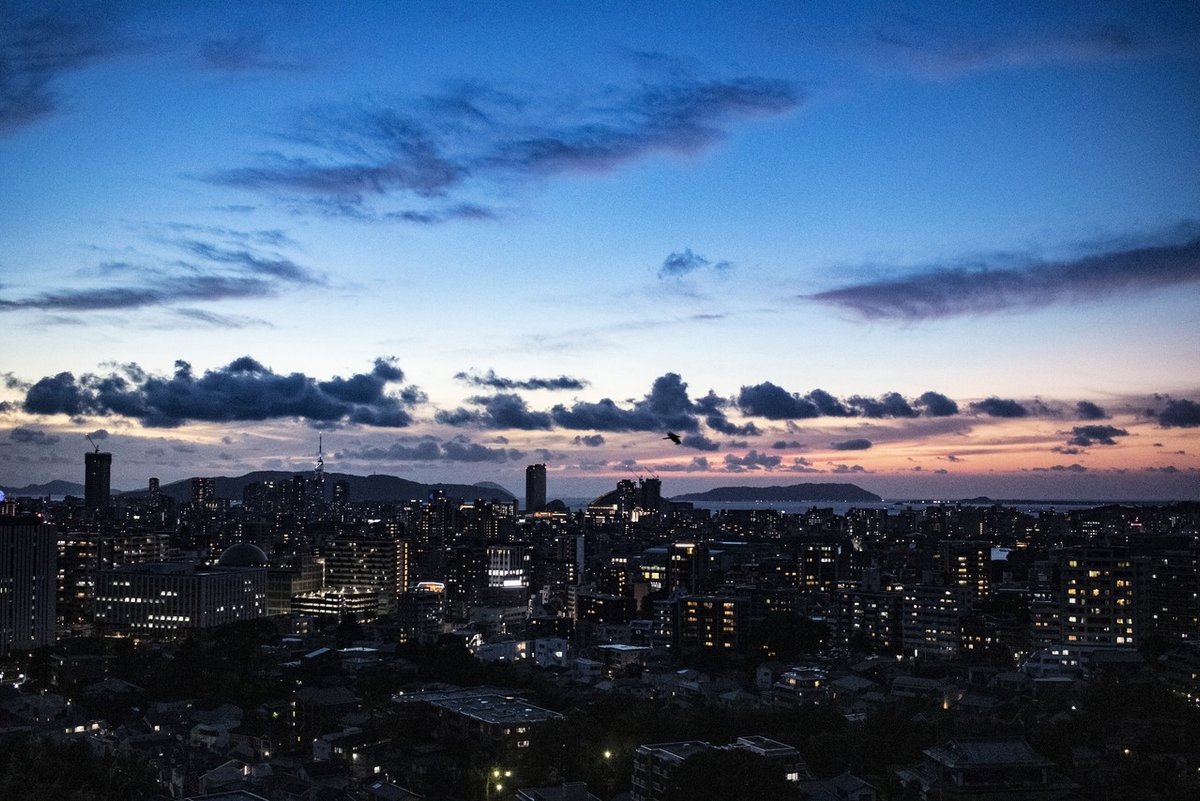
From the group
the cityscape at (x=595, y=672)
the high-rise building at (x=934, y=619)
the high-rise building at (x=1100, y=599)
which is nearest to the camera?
the cityscape at (x=595, y=672)

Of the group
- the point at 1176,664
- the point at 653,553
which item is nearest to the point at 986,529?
the point at 653,553

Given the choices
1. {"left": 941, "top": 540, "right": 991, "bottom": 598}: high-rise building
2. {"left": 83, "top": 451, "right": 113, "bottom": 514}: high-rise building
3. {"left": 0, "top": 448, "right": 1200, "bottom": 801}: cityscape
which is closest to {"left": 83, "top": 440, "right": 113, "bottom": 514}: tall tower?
{"left": 83, "top": 451, "right": 113, "bottom": 514}: high-rise building

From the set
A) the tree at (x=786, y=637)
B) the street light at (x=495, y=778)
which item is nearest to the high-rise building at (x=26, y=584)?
the tree at (x=786, y=637)

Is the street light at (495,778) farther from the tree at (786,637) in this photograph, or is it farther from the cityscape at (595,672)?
the tree at (786,637)

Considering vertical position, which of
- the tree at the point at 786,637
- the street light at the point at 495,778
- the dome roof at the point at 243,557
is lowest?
the tree at the point at 786,637

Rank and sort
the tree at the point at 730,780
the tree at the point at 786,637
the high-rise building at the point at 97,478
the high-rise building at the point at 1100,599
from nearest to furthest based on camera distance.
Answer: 1. the tree at the point at 730,780
2. the high-rise building at the point at 1100,599
3. the tree at the point at 786,637
4. the high-rise building at the point at 97,478

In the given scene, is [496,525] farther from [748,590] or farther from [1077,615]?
[1077,615]

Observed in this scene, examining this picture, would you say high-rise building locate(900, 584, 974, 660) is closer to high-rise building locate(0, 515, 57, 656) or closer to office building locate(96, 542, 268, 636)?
office building locate(96, 542, 268, 636)
